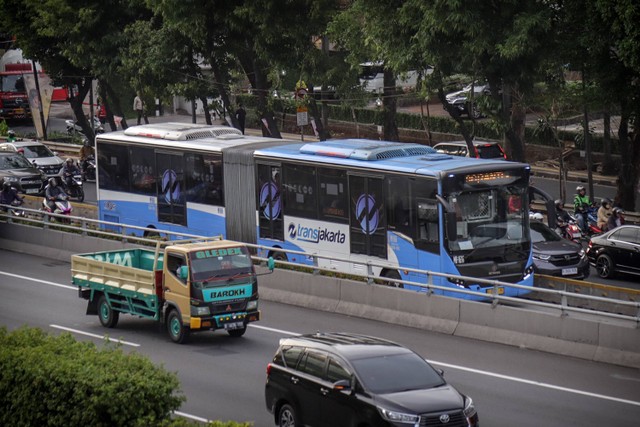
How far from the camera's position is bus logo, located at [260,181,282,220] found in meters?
29.4

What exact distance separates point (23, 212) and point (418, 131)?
83.1ft

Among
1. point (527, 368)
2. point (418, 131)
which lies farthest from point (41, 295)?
point (418, 131)

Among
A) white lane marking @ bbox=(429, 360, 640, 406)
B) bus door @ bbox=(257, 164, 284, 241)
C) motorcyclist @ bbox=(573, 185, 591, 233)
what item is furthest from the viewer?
motorcyclist @ bbox=(573, 185, 591, 233)

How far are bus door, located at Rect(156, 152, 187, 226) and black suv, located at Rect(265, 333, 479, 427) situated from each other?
17251 millimetres

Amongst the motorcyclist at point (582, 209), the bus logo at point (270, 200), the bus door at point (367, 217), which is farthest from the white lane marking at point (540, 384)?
the motorcyclist at point (582, 209)

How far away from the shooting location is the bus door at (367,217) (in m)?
26.0

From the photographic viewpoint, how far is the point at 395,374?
14680 mm

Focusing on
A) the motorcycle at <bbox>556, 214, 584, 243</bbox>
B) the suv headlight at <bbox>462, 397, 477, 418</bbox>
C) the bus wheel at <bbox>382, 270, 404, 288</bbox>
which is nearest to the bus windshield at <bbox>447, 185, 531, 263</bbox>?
the bus wheel at <bbox>382, 270, 404, 288</bbox>

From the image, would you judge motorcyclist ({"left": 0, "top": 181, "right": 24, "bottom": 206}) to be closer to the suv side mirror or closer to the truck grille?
the suv side mirror

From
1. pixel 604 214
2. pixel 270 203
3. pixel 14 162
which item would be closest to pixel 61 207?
pixel 14 162

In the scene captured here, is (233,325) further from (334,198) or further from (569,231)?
(569,231)

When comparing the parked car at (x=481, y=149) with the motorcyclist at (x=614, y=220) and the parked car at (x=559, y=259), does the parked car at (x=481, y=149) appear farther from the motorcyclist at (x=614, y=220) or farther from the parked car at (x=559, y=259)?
the parked car at (x=559, y=259)

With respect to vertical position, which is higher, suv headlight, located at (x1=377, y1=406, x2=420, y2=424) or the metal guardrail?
suv headlight, located at (x1=377, y1=406, x2=420, y2=424)

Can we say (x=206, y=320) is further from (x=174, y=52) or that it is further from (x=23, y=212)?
(x=174, y=52)
